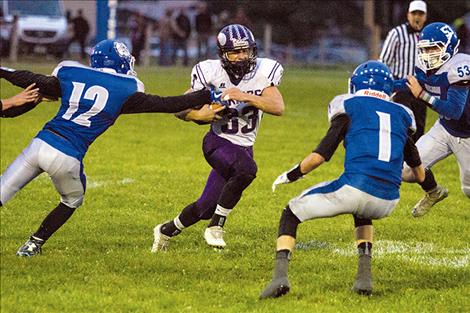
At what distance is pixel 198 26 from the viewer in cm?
3297

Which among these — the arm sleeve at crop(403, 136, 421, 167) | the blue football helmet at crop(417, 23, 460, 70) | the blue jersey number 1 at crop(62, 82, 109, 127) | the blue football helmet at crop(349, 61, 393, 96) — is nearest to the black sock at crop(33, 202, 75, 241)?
the blue jersey number 1 at crop(62, 82, 109, 127)

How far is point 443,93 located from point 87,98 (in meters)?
2.94

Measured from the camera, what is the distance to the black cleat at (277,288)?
20.1 feet

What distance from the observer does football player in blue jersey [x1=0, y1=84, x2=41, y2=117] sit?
22.4 feet

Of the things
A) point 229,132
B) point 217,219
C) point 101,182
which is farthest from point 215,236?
point 101,182

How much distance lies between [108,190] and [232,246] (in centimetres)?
288

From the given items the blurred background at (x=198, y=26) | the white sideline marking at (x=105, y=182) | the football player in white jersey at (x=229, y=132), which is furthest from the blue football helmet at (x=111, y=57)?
the blurred background at (x=198, y=26)

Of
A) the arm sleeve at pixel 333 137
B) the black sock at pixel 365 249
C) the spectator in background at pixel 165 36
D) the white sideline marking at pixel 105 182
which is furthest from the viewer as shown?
the spectator in background at pixel 165 36

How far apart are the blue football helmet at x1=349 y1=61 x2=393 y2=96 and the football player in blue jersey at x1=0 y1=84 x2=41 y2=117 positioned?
6.18 ft

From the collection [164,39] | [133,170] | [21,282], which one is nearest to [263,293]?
[21,282]

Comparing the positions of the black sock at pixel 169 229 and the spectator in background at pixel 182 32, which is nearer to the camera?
the black sock at pixel 169 229

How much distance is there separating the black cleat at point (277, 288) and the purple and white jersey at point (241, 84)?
5.35 feet

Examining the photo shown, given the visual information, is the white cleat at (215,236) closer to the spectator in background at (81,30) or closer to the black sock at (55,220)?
the black sock at (55,220)

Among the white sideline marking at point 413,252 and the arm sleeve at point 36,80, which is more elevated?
the arm sleeve at point 36,80
